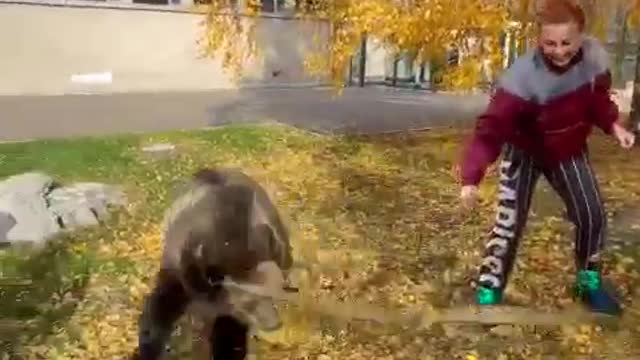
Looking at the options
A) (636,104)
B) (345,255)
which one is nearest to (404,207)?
(345,255)

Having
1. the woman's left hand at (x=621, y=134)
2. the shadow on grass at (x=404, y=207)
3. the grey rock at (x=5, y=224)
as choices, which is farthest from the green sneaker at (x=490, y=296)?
the grey rock at (x=5, y=224)

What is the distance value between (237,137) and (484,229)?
4053mm

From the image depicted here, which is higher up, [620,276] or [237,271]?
[237,271]

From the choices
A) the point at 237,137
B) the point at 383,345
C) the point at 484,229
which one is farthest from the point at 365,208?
the point at 237,137

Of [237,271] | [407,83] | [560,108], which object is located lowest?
[407,83]

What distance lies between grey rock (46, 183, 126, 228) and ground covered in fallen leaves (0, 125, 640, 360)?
14cm

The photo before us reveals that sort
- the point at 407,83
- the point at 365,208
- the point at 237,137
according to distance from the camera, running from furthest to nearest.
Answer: the point at 407,83
the point at 237,137
the point at 365,208

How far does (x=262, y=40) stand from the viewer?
58.6 ft

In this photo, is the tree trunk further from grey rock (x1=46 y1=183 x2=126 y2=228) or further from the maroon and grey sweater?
the maroon and grey sweater

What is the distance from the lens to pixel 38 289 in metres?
4.83

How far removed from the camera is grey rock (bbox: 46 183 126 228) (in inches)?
235

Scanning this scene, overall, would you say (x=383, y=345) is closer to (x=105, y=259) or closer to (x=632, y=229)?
(x=105, y=259)

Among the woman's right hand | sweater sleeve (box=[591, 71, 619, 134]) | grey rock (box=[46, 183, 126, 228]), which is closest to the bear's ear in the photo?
the woman's right hand

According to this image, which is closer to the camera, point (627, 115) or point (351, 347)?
point (351, 347)
